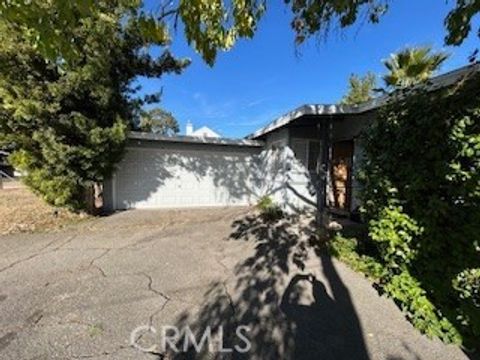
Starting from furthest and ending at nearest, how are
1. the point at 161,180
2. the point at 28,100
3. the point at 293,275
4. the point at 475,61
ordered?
1. the point at 161,180
2. the point at 28,100
3. the point at 293,275
4. the point at 475,61

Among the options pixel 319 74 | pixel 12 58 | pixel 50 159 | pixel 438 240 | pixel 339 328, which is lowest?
pixel 339 328

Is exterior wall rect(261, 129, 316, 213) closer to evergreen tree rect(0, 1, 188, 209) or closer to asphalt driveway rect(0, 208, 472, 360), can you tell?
asphalt driveway rect(0, 208, 472, 360)

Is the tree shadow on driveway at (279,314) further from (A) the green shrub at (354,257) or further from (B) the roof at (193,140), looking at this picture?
(B) the roof at (193,140)

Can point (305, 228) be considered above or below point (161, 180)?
below

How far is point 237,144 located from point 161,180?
317cm

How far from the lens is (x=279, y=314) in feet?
11.2

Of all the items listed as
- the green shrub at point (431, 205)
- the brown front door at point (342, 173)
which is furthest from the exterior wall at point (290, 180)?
the green shrub at point (431, 205)

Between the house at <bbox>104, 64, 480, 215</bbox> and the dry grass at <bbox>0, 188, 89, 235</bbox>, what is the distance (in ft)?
4.92

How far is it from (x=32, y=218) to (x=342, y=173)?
29.6 feet

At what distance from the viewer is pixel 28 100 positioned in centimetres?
646

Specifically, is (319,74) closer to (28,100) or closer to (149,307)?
(28,100)

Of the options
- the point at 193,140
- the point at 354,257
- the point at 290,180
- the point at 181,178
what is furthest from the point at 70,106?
the point at 354,257

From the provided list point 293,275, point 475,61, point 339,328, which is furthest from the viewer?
point 293,275

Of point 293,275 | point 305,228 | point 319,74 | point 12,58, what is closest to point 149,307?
point 293,275
